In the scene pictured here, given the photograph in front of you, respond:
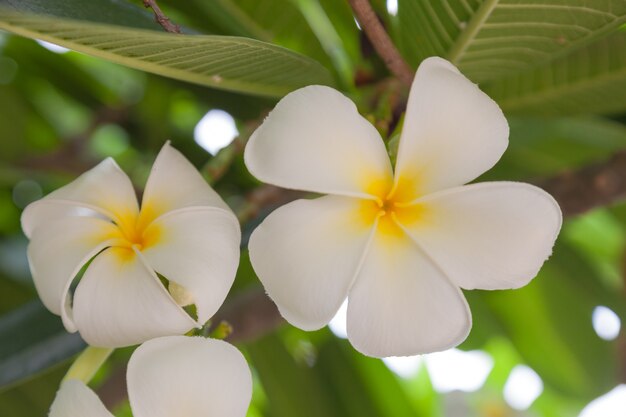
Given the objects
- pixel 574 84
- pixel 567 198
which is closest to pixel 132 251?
pixel 574 84

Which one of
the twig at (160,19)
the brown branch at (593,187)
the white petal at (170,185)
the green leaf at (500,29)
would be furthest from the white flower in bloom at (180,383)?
the brown branch at (593,187)

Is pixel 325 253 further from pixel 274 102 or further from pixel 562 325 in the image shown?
pixel 562 325

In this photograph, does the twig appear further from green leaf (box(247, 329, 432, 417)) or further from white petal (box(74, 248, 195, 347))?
green leaf (box(247, 329, 432, 417))

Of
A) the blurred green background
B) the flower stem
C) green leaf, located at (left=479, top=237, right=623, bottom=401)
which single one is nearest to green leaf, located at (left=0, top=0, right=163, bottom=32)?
the blurred green background

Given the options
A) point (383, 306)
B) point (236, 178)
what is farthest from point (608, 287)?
point (383, 306)

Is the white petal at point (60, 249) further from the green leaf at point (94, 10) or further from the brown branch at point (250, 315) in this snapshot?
the brown branch at point (250, 315)
